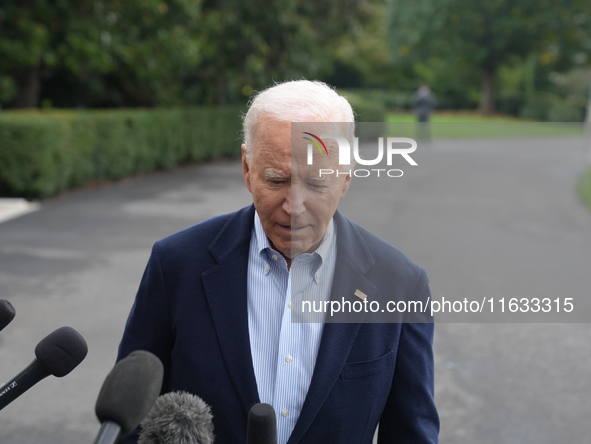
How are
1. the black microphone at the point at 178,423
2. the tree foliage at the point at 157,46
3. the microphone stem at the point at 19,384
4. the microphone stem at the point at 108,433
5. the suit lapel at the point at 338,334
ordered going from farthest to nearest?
the tree foliage at the point at 157,46 → the suit lapel at the point at 338,334 → the black microphone at the point at 178,423 → the microphone stem at the point at 19,384 → the microphone stem at the point at 108,433

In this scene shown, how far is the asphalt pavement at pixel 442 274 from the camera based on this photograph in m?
4.21

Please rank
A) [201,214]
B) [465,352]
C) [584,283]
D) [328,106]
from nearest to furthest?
[328,106] → [465,352] → [584,283] → [201,214]

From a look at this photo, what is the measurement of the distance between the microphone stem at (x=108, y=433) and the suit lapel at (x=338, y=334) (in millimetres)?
849

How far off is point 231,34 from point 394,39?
37822mm

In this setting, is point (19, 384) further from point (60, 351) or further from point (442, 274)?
point (442, 274)

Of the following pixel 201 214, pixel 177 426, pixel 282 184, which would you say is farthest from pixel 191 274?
pixel 201 214

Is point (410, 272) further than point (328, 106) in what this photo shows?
Yes

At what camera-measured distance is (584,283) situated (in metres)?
7.12

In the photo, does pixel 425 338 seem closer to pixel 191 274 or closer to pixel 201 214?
pixel 191 274

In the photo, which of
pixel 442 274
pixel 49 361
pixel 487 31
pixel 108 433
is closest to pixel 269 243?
pixel 49 361

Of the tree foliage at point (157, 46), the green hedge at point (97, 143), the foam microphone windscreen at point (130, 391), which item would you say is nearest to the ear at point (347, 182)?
the foam microphone windscreen at point (130, 391)

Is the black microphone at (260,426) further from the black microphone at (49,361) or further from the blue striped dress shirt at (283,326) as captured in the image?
the blue striped dress shirt at (283,326)

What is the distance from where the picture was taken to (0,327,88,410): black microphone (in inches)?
42.3

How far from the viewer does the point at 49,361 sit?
1.23 m
